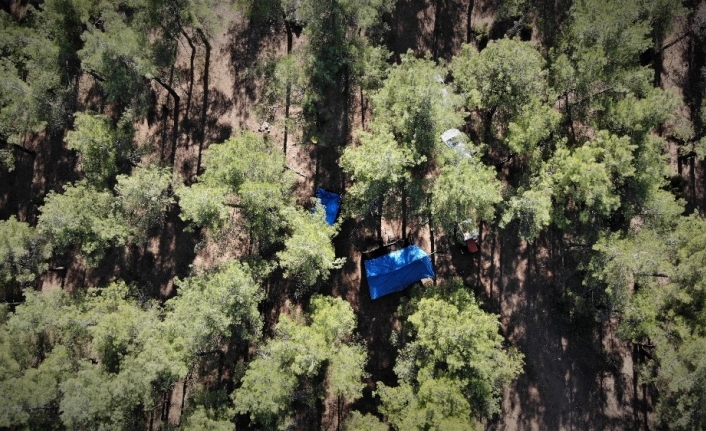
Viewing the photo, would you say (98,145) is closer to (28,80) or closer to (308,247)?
(28,80)

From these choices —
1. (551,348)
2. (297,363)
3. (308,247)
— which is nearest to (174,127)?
(308,247)

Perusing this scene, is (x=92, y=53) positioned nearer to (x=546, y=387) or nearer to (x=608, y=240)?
(x=608, y=240)

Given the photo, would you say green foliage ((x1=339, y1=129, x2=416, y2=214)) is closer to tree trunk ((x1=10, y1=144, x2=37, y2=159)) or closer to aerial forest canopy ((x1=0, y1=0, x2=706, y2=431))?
aerial forest canopy ((x1=0, y1=0, x2=706, y2=431))

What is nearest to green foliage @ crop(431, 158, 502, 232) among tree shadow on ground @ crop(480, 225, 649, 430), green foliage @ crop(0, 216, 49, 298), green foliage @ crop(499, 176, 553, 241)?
green foliage @ crop(499, 176, 553, 241)

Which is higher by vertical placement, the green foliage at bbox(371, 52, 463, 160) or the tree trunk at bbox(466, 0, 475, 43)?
the tree trunk at bbox(466, 0, 475, 43)

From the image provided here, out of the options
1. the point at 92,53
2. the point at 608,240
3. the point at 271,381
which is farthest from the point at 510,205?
the point at 92,53
